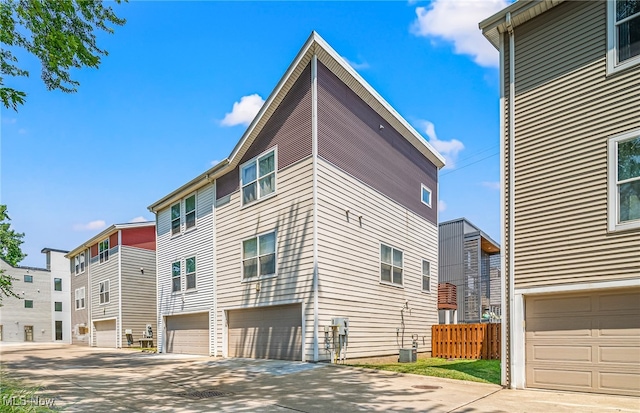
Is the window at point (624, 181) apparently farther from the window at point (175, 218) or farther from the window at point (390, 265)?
the window at point (175, 218)

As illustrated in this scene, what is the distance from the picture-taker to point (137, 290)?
87.6ft

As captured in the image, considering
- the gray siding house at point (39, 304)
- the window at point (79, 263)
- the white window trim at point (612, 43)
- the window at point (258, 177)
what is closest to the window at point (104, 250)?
the window at point (79, 263)

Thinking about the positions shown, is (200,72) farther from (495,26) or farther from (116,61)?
(495,26)

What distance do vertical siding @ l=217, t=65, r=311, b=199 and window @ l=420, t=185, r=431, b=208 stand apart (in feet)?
25.2

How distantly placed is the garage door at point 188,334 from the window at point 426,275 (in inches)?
359

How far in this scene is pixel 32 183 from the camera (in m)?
13.0

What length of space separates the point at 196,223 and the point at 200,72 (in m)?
7.17

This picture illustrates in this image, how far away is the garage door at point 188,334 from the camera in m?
17.8

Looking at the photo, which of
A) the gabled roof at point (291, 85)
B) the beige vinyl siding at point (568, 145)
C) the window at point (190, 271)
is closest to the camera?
the beige vinyl siding at point (568, 145)

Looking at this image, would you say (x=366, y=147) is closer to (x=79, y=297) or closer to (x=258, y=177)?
(x=258, y=177)

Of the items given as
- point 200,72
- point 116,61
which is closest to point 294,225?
point 200,72

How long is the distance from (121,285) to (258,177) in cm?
1522

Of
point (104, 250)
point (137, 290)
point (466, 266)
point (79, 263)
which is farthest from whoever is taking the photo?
point (79, 263)
